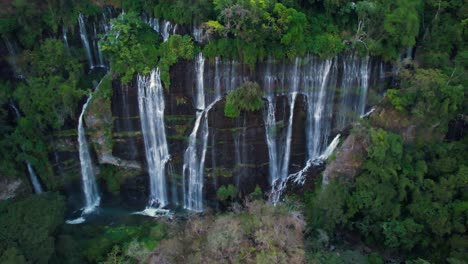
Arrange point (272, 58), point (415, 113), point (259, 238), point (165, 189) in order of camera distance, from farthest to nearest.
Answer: point (165, 189) → point (272, 58) → point (415, 113) → point (259, 238)

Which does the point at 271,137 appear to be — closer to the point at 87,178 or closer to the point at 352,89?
the point at 352,89

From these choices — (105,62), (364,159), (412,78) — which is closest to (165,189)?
(105,62)

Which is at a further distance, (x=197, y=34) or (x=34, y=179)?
(x=34, y=179)

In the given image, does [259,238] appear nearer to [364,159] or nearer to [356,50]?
[364,159]

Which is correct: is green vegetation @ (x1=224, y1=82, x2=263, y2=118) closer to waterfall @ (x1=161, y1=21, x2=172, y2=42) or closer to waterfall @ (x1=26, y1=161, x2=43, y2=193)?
waterfall @ (x1=161, y1=21, x2=172, y2=42)

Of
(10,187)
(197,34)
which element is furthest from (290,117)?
(10,187)

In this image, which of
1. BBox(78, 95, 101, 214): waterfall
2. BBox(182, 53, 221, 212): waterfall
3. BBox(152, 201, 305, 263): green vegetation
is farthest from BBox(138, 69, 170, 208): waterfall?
BBox(152, 201, 305, 263): green vegetation
